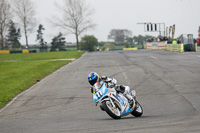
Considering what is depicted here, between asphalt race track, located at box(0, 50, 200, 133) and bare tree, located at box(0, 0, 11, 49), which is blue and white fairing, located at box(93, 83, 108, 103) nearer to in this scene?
asphalt race track, located at box(0, 50, 200, 133)

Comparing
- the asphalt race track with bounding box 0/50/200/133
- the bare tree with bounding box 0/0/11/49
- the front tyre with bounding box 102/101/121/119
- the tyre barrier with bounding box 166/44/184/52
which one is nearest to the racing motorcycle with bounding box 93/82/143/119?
the front tyre with bounding box 102/101/121/119

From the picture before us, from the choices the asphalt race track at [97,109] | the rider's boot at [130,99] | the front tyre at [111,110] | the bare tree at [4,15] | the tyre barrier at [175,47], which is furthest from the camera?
the bare tree at [4,15]

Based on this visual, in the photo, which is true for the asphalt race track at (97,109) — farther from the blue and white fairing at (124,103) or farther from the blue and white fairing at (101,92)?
the blue and white fairing at (101,92)

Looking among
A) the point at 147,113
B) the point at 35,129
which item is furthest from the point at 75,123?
the point at 147,113

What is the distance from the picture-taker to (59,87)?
18.5m

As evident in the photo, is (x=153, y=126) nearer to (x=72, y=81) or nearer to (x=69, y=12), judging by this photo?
(x=72, y=81)

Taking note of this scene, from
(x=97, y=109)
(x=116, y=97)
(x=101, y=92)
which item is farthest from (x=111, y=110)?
(x=97, y=109)

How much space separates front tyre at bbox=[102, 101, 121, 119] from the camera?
30.6 ft

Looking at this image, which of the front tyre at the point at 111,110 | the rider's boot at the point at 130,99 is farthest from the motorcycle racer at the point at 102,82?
the front tyre at the point at 111,110

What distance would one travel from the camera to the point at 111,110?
9430 mm

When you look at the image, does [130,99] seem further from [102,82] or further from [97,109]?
[97,109]

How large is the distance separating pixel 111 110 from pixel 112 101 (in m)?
0.26

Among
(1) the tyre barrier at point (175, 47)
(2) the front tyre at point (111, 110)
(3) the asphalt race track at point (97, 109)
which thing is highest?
(1) the tyre barrier at point (175, 47)

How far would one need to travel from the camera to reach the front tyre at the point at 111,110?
9336 millimetres
